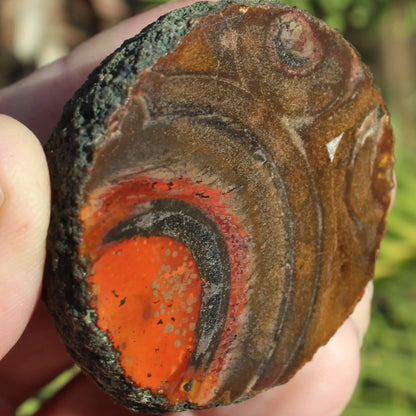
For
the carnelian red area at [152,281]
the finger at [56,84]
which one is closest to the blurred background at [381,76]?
the finger at [56,84]

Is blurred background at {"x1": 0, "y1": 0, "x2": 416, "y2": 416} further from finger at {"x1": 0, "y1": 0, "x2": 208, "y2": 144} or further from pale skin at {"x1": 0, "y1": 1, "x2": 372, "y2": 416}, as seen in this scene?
finger at {"x1": 0, "y1": 0, "x2": 208, "y2": 144}

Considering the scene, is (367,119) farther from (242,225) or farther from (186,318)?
(186,318)

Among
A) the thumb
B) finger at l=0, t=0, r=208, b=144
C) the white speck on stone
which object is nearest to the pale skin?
finger at l=0, t=0, r=208, b=144

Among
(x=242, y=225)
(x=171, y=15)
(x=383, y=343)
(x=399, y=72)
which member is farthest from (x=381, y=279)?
(x=171, y=15)

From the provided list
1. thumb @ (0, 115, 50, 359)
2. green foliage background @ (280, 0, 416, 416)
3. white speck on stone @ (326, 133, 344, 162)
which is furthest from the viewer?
green foliage background @ (280, 0, 416, 416)

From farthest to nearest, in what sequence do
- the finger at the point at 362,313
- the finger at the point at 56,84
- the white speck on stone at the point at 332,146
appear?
1. the finger at the point at 362,313
2. the finger at the point at 56,84
3. the white speck on stone at the point at 332,146

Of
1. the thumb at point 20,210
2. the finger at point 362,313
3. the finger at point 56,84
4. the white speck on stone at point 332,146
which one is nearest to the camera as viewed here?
the thumb at point 20,210

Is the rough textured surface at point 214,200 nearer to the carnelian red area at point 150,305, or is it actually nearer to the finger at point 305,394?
the carnelian red area at point 150,305
